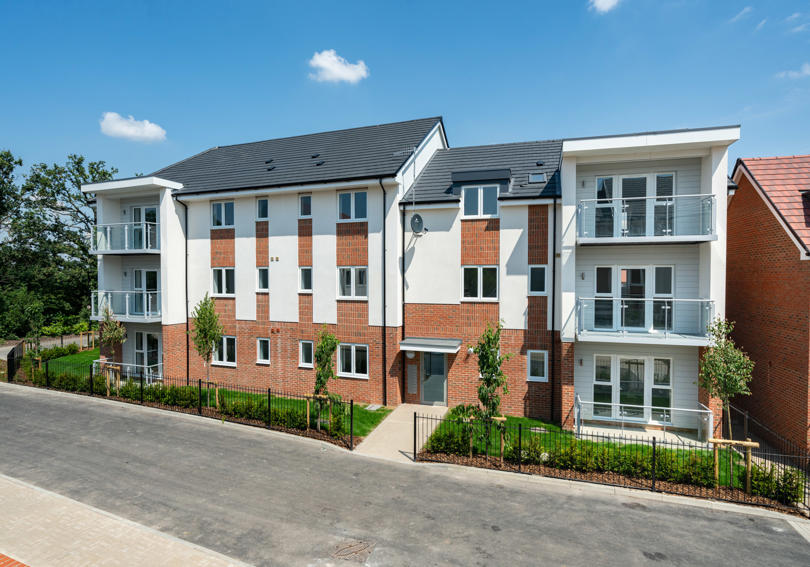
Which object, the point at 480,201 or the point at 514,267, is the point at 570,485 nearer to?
the point at 514,267

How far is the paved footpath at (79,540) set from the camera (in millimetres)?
7312

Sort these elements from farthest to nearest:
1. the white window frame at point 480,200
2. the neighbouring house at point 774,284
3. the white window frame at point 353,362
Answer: the white window frame at point 353,362 → the white window frame at point 480,200 → the neighbouring house at point 774,284

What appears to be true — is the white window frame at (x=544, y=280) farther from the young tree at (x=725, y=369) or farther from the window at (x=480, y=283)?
the young tree at (x=725, y=369)

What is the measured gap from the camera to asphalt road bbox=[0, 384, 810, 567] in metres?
7.73

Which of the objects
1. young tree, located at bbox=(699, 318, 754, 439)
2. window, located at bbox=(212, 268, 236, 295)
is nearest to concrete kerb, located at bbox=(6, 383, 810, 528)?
young tree, located at bbox=(699, 318, 754, 439)

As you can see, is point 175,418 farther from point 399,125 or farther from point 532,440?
point 399,125

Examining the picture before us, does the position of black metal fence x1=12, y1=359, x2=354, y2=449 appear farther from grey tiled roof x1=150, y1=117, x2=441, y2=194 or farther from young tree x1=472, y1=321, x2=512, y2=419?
grey tiled roof x1=150, y1=117, x2=441, y2=194

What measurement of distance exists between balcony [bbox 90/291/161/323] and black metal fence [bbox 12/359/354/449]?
2.40 metres

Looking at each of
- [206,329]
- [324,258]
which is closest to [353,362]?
[324,258]

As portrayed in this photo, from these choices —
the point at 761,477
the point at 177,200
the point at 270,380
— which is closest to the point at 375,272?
the point at 270,380

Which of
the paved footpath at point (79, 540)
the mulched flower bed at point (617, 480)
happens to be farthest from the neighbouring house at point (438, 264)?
the paved footpath at point (79, 540)

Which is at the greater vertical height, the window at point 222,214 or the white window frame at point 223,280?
the window at point 222,214

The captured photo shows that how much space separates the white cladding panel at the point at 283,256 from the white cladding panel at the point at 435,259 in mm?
4687

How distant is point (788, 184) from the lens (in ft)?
43.5
